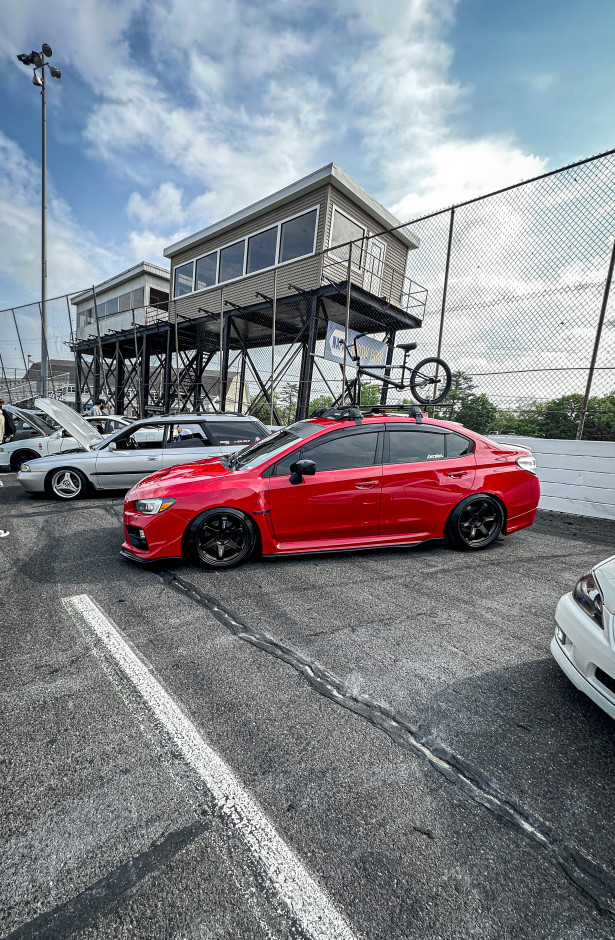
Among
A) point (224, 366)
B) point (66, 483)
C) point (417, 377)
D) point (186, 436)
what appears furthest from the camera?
point (224, 366)

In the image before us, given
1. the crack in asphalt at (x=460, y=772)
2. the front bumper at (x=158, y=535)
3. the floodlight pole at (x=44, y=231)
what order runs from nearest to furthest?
the crack in asphalt at (x=460, y=772), the front bumper at (x=158, y=535), the floodlight pole at (x=44, y=231)

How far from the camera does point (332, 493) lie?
13.4ft

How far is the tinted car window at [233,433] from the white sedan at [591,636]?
5.36m

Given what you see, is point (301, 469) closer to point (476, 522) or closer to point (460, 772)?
point (476, 522)

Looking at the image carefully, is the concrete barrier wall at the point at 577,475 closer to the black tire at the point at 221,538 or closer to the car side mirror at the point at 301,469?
the car side mirror at the point at 301,469

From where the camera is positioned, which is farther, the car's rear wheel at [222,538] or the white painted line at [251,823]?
the car's rear wheel at [222,538]

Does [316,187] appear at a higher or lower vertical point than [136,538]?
higher

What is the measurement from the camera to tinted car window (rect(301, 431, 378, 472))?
4207 mm

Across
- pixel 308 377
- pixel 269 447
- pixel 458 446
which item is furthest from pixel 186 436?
pixel 308 377

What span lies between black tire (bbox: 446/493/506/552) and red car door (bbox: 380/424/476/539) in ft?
0.44

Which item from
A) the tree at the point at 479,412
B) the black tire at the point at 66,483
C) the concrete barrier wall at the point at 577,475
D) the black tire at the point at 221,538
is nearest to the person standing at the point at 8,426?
the black tire at the point at 66,483

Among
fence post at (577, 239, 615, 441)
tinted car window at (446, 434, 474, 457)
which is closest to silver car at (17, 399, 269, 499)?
tinted car window at (446, 434, 474, 457)

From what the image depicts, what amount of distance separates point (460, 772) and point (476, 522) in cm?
321

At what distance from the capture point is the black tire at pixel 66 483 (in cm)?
671
